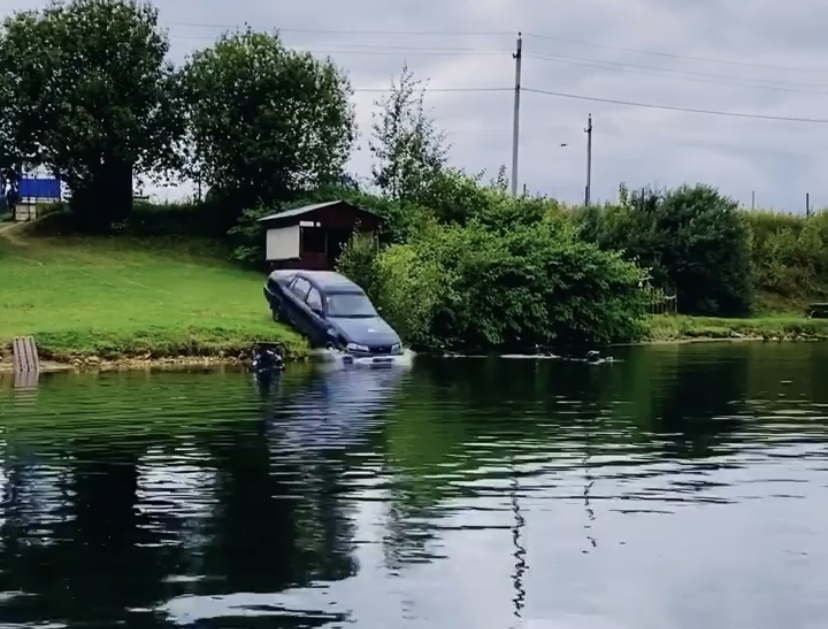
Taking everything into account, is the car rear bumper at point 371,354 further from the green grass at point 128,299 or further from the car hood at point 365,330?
the green grass at point 128,299

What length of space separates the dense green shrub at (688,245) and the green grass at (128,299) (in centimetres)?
1801

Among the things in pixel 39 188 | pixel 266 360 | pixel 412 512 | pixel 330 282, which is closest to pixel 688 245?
pixel 330 282

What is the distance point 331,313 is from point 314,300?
1.12 metres

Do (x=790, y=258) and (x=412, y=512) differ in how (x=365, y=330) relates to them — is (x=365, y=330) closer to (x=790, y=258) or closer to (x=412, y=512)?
(x=412, y=512)

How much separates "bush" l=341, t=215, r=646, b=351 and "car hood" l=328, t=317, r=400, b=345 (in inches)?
161

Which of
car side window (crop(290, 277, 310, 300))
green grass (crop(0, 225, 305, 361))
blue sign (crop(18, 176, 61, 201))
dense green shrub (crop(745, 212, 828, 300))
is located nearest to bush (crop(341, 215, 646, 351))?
car side window (crop(290, 277, 310, 300))

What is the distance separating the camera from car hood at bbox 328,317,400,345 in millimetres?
36938

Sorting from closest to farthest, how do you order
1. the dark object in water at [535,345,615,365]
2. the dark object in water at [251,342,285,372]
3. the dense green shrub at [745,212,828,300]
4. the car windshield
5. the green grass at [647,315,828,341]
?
the dark object in water at [251,342,285,372] → the dark object in water at [535,345,615,365] → the car windshield → the green grass at [647,315,828,341] → the dense green shrub at [745,212,828,300]

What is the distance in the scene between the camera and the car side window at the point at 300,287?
3984cm

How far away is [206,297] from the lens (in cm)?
4734

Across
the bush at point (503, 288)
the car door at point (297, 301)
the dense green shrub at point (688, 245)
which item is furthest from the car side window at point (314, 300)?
the dense green shrub at point (688, 245)

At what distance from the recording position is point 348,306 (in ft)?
128

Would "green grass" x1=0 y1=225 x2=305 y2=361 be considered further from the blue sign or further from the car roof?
the blue sign

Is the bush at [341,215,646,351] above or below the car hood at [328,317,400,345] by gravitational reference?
above
